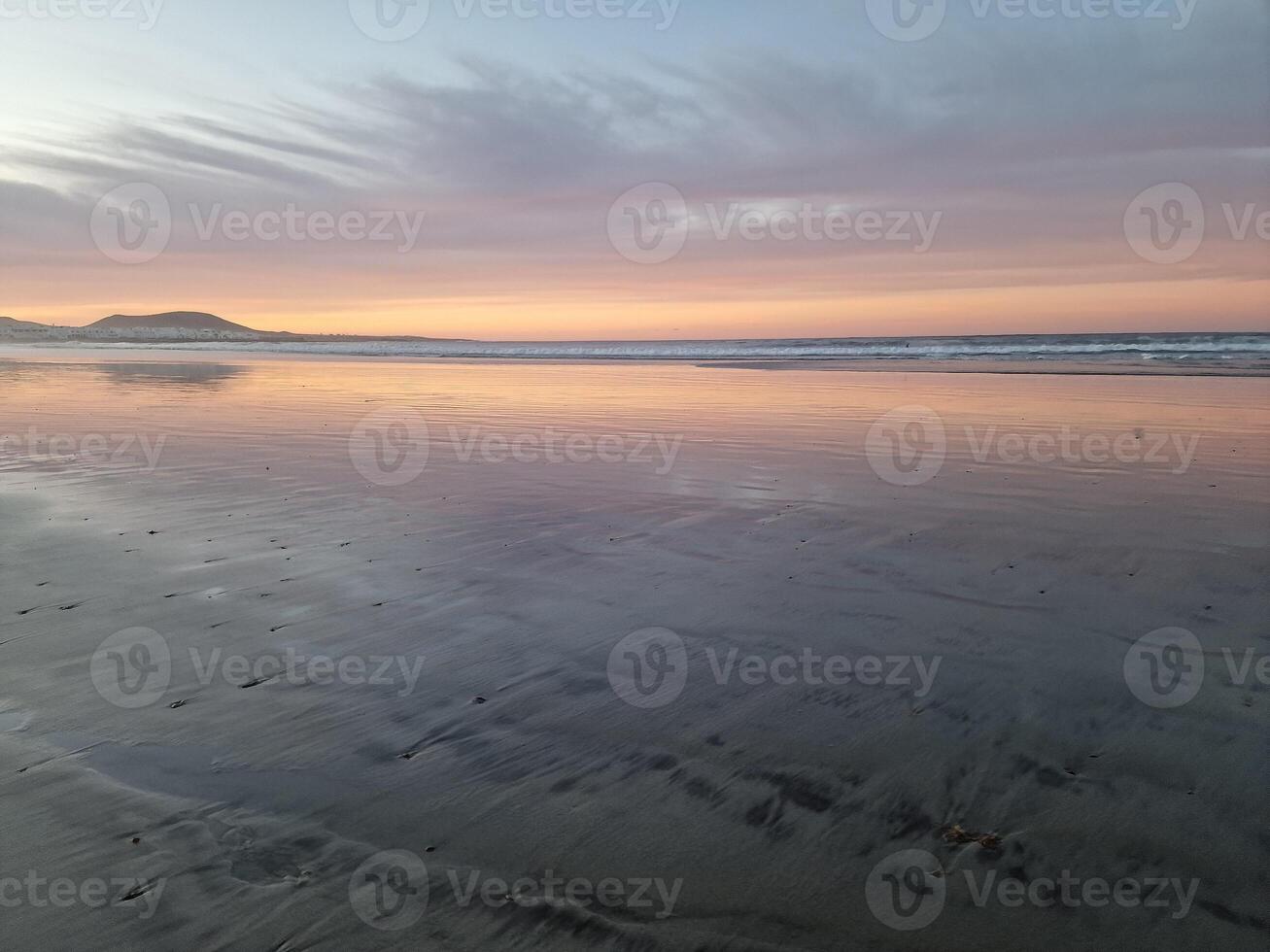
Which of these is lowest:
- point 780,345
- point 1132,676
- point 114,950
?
point 114,950

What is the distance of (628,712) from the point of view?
3801 millimetres

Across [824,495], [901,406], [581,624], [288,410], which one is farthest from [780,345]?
[581,624]

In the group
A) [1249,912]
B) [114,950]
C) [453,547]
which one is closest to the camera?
[114,950]

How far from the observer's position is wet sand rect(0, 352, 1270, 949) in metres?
2.52

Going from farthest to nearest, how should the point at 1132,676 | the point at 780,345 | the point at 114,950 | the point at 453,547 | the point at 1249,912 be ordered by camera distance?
the point at 780,345
the point at 453,547
the point at 1132,676
the point at 1249,912
the point at 114,950

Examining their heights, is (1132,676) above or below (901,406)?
below

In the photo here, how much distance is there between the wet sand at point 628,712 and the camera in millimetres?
2518

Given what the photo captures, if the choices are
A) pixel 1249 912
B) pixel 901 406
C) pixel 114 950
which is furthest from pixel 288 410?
pixel 1249 912

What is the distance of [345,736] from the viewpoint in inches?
137

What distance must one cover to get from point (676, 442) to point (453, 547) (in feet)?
20.2

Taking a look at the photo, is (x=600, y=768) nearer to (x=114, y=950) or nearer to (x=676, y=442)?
(x=114, y=950)

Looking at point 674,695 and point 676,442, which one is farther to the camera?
point 676,442

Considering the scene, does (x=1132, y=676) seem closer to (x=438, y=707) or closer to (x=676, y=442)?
(x=438, y=707)

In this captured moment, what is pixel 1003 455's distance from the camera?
10.8 m
